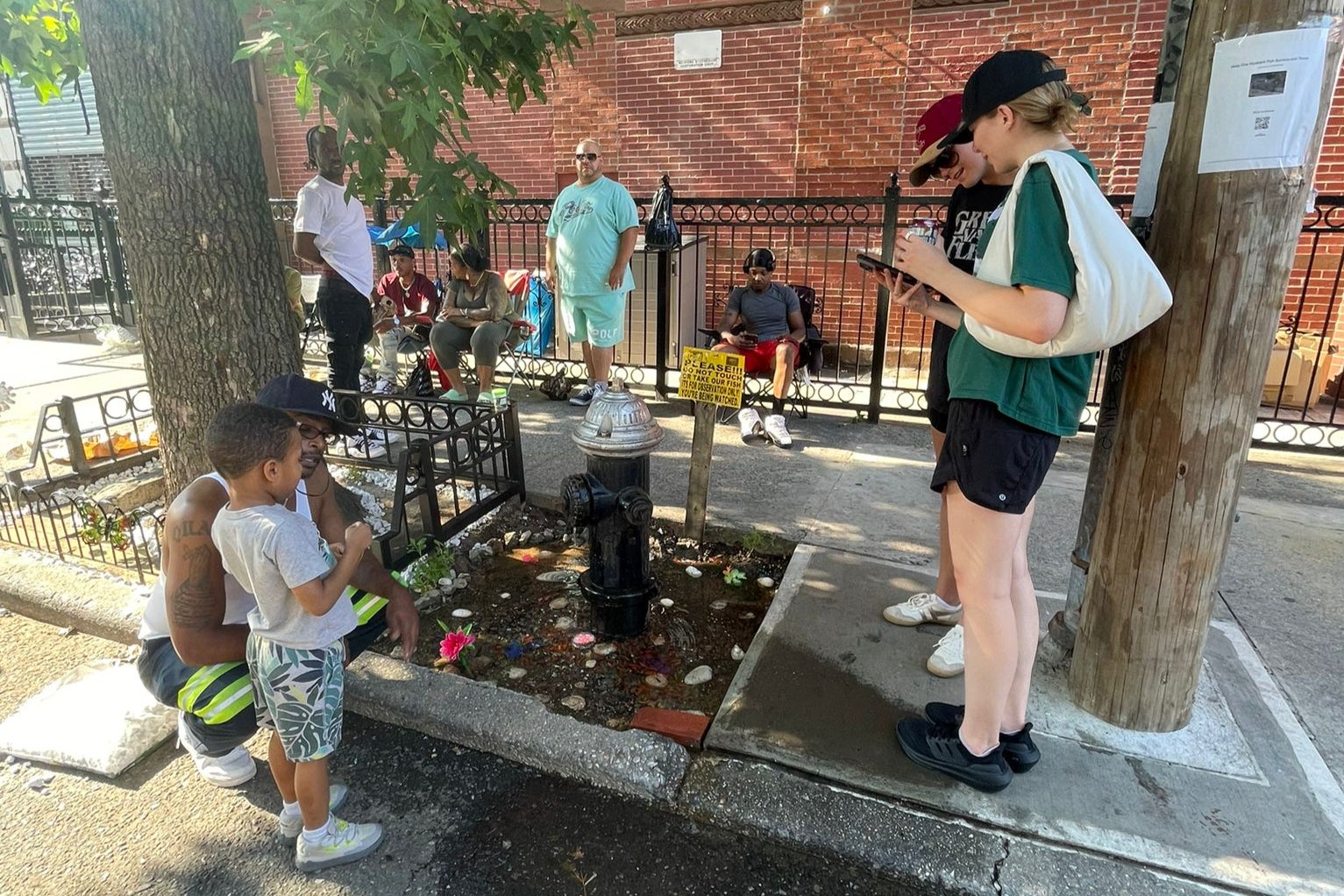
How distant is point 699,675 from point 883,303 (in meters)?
3.86

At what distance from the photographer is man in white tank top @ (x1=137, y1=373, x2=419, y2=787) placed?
2135 mm

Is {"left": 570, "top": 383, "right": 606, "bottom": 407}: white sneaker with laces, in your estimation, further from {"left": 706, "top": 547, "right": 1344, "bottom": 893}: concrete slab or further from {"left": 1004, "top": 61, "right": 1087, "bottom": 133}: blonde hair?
{"left": 1004, "top": 61, "right": 1087, "bottom": 133}: blonde hair

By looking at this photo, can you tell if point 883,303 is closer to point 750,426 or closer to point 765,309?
point 765,309

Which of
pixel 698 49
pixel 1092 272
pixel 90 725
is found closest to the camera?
pixel 1092 272

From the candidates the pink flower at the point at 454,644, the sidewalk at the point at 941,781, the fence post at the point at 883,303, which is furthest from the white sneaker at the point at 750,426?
the pink flower at the point at 454,644

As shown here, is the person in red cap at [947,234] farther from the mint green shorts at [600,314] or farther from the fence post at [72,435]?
the fence post at [72,435]

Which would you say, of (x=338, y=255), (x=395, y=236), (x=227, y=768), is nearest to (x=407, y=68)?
(x=227, y=768)

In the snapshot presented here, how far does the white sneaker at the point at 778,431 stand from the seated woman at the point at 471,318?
227 centimetres

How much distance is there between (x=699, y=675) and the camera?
2963mm

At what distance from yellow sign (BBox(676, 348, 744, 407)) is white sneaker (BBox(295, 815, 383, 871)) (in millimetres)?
2143

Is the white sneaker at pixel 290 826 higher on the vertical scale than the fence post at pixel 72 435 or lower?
lower

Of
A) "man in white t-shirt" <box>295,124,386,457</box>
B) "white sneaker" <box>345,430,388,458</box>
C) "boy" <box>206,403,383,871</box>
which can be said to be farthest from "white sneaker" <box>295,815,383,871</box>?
"white sneaker" <box>345,430,388,458</box>

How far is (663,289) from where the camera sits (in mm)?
6637

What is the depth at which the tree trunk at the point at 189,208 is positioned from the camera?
117 inches
